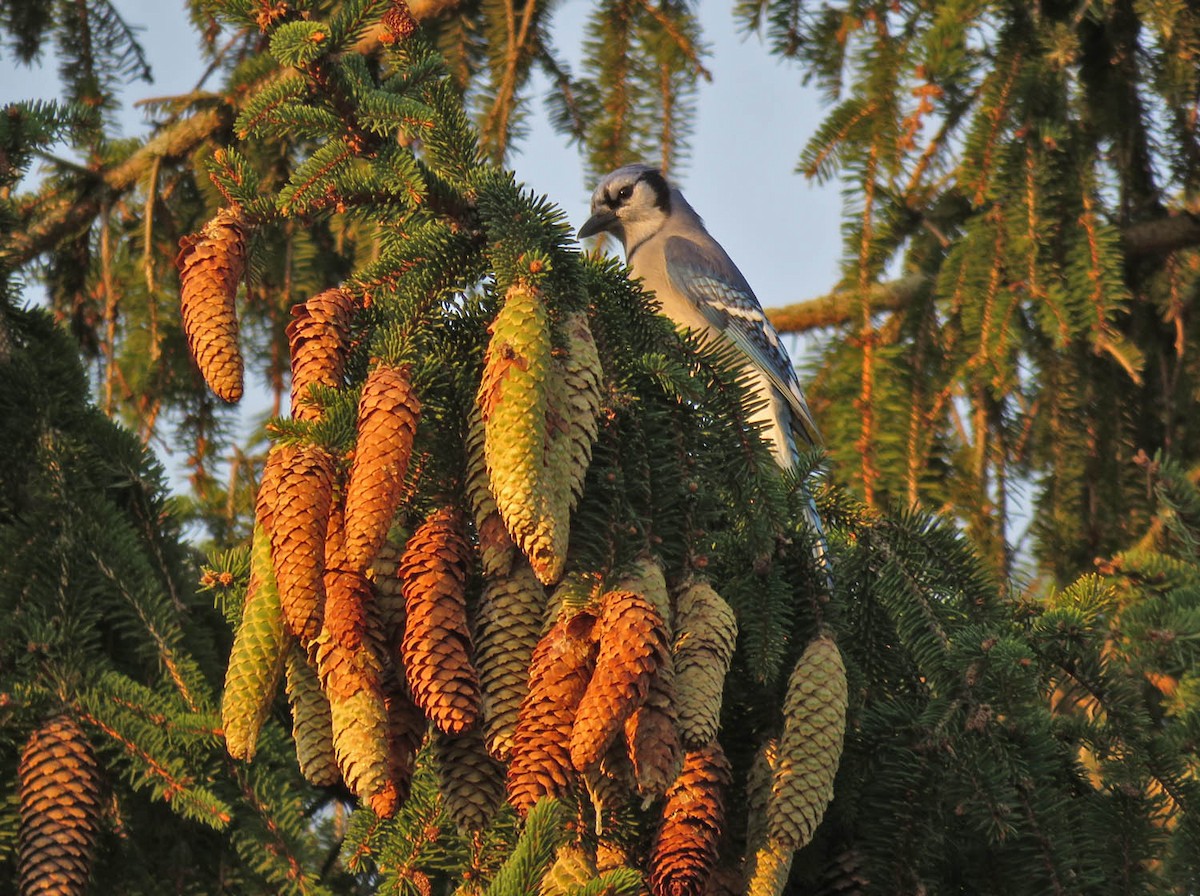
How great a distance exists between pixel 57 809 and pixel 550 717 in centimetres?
91

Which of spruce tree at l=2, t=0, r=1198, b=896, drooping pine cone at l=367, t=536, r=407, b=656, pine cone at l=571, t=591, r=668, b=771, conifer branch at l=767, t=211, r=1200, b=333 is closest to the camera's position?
pine cone at l=571, t=591, r=668, b=771

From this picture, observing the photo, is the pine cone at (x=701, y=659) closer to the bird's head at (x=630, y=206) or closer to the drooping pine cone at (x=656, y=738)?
the drooping pine cone at (x=656, y=738)

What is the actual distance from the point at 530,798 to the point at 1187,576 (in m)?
1.81

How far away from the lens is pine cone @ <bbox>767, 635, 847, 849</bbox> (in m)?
1.48

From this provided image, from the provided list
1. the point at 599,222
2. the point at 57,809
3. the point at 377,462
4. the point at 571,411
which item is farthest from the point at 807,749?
the point at 599,222

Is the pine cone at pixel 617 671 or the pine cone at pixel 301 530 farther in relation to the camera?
the pine cone at pixel 301 530

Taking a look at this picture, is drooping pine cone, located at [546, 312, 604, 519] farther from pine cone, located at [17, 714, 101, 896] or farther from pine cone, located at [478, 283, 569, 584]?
pine cone, located at [17, 714, 101, 896]

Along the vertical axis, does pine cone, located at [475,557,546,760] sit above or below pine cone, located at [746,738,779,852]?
above

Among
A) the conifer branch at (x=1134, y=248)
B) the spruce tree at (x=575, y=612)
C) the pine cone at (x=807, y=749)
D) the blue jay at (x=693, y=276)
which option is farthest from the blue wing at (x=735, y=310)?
the pine cone at (x=807, y=749)

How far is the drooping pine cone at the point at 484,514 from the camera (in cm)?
149

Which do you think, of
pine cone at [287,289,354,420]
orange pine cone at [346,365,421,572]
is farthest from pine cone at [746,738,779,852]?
pine cone at [287,289,354,420]

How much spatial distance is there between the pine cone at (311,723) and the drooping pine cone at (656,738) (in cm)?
34

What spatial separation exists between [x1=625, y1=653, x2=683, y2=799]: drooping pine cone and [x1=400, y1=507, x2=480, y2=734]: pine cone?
17 centimetres

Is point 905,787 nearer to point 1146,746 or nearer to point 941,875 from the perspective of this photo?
point 941,875
